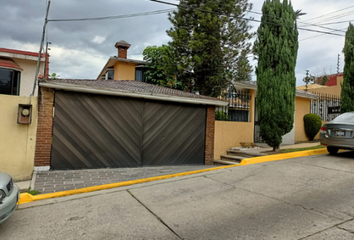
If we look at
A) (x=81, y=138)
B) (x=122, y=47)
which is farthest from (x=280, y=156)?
(x=122, y=47)

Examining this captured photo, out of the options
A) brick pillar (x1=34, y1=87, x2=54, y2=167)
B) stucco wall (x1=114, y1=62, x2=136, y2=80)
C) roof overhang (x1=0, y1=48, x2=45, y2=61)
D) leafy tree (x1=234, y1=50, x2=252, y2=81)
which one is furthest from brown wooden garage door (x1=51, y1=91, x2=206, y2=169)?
stucco wall (x1=114, y1=62, x2=136, y2=80)

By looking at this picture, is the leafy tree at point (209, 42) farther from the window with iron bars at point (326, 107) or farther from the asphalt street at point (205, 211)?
the asphalt street at point (205, 211)

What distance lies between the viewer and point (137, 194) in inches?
210

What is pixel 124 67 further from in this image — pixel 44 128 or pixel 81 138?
pixel 44 128

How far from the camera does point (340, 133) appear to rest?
8.16 metres

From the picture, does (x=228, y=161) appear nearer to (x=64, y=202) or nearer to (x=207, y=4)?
(x=64, y=202)

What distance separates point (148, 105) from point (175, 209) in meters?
4.86

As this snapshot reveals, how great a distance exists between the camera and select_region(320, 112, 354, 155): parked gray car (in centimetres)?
792

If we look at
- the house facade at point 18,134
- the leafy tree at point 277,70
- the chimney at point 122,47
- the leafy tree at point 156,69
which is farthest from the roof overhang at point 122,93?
the chimney at point 122,47

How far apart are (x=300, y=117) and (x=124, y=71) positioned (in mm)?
12777

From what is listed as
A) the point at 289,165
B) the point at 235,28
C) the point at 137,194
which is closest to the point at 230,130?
the point at 289,165

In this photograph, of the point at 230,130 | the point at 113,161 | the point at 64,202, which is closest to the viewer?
the point at 64,202

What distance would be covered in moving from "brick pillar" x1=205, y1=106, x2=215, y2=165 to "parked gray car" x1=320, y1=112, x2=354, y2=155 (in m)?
3.86

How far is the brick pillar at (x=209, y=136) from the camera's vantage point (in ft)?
33.2
